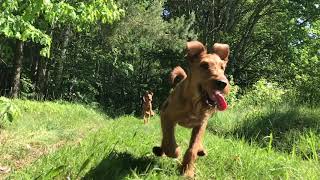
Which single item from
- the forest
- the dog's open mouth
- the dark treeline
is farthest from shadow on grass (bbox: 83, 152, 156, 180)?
the dark treeline

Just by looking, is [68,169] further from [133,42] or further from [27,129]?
[133,42]

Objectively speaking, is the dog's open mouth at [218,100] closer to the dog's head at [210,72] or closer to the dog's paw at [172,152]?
the dog's head at [210,72]

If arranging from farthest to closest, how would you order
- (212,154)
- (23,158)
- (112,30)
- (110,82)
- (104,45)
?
1. (110,82)
2. (104,45)
3. (112,30)
4. (23,158)
5. (212,154)

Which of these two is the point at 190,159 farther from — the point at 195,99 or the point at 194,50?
the point at 194,50

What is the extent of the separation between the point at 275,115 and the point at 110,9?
4.29 meters

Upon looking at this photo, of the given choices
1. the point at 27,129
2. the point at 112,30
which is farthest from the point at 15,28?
the point at 112,30

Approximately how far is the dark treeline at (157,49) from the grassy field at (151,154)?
17393 mm

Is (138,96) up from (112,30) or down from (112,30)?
down

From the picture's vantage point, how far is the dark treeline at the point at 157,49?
2942 centimetres

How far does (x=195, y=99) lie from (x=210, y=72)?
435 millimetres

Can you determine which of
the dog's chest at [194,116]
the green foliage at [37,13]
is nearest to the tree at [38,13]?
the green foliage at [37,13]

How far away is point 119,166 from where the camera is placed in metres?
5.21

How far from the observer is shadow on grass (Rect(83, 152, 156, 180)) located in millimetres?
4875

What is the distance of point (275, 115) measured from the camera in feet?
34.9
